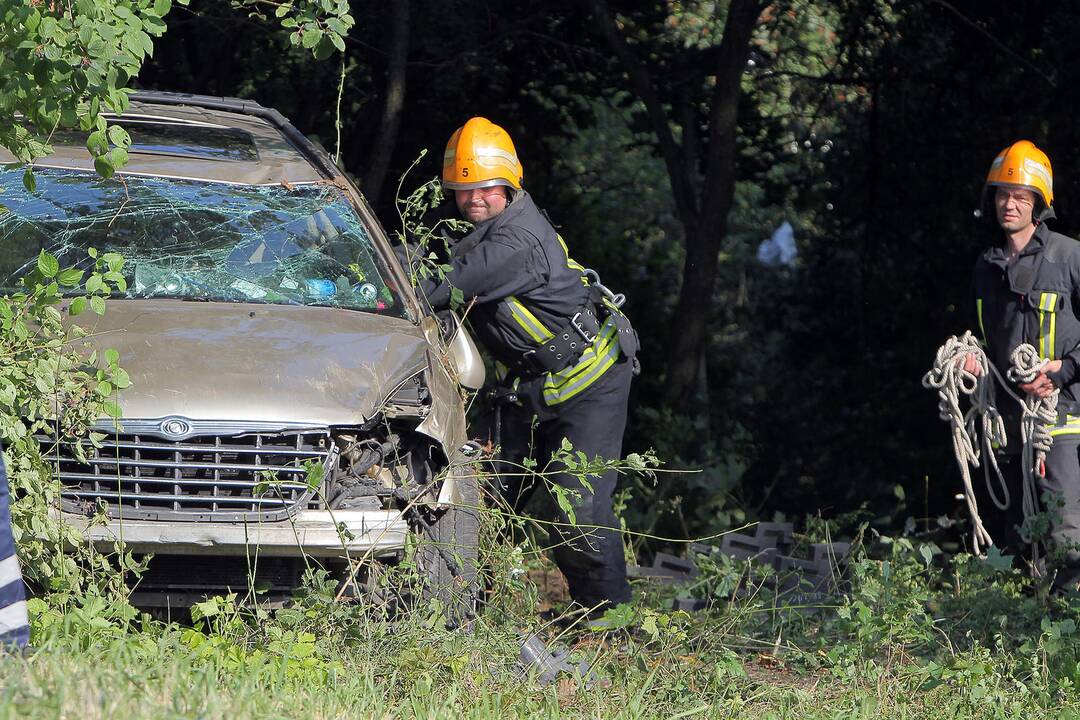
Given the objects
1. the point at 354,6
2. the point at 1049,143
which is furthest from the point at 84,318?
the point at 1049,143

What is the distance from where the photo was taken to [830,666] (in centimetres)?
445

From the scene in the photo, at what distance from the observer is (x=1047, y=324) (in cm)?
575

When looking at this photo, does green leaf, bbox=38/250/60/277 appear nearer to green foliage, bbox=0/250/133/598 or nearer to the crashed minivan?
green foliage, bbox=0/250/133/598

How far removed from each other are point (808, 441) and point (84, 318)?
6.63 m

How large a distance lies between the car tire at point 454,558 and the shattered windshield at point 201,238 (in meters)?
0.89

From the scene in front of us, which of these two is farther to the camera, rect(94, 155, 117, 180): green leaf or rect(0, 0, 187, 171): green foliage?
rect(94, 155, 117, 180): green leaf

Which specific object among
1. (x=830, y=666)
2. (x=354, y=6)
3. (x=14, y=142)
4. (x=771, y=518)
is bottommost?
(x=771, y=518)

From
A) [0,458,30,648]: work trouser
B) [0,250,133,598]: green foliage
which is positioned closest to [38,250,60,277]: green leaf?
[0,250,133,598]: green foliage

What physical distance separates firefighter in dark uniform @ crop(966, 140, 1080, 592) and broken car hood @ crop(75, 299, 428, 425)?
109 inches

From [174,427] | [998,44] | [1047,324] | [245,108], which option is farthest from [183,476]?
[998,44]

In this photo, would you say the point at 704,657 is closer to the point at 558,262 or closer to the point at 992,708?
the point at 992,708

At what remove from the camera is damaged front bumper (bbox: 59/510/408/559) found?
3830mm

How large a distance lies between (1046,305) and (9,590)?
14.3ft

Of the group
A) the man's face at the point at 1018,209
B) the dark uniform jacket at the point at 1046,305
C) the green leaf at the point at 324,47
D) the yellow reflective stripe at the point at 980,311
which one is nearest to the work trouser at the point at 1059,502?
the dark uniform jacket at the point at 1046,305
